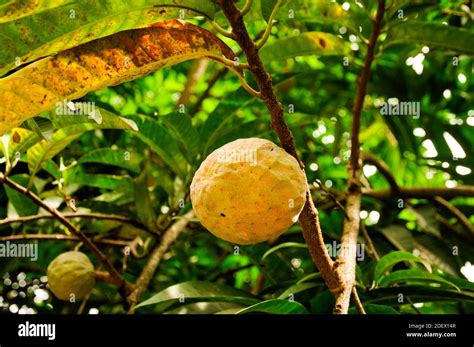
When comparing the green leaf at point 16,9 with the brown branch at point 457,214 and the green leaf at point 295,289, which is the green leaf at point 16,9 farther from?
the brown branch at point 457,214

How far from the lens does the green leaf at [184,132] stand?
1.28 m

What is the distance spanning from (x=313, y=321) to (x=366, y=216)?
779 millimetres

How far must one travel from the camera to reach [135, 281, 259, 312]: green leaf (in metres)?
0.97

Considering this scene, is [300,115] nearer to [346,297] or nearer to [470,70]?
[346,297]

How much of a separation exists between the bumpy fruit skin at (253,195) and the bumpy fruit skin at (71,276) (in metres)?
0.62

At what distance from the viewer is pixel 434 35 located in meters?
1.25

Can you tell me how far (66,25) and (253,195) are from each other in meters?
0.35

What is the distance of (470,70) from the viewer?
6.44 ft

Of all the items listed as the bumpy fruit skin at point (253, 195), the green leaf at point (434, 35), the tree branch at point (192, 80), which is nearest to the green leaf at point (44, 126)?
the bumpy fruit skin at point (253, 195)

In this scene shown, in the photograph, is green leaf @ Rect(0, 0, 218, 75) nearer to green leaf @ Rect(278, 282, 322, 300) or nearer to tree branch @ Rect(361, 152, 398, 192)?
green leaf @ Rect(278, 282, 322, 300)

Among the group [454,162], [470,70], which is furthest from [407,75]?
[454,162]

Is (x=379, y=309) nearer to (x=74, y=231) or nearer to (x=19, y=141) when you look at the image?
(x=74, y=231)

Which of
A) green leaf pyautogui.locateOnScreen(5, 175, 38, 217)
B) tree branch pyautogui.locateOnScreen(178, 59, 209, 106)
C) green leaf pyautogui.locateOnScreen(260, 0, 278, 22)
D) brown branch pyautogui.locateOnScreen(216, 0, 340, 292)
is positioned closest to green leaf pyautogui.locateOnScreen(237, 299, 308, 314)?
brown branch pyautogui.locateOnScreen(216, 0, 340, 292)

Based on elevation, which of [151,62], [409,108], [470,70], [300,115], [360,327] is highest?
[470,70]
